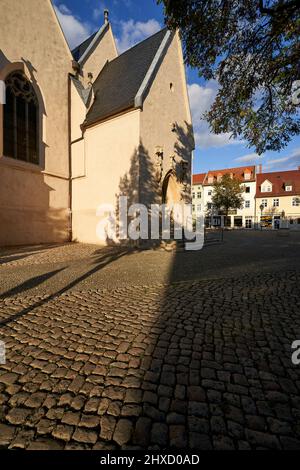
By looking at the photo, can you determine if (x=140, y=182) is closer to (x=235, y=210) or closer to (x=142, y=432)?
(x=142, y=432)

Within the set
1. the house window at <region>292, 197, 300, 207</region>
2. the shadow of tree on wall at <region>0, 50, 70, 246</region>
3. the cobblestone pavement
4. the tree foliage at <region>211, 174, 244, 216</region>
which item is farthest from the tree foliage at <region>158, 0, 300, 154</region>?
the house window at <region>292, 197, 300, 207</region>

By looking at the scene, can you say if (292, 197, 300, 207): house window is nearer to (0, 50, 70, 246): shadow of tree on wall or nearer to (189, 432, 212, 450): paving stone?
(0, 50, 70, 246): shadow of tree on wall

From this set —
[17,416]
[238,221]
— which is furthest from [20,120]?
[238,221]

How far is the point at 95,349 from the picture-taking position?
8.98ft

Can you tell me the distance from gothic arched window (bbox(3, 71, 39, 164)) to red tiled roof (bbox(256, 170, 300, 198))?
1640 inches

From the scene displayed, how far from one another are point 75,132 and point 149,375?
15571 millimetres

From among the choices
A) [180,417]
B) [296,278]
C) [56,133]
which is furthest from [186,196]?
[180,417]

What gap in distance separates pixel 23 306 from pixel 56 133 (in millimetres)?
13190

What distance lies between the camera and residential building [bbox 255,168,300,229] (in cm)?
4116

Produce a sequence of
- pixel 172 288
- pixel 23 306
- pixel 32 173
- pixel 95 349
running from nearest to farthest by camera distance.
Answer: pixel 95 349 < pixel 23 306 < pixel 172 288 < pixel 32 173

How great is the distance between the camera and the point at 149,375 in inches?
90.2

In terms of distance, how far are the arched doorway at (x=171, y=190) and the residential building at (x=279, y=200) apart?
98.1 feet
